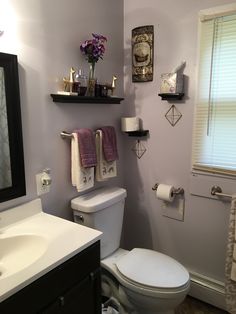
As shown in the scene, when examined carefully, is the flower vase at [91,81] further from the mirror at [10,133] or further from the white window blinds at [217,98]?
the white window blinds at [217,98]

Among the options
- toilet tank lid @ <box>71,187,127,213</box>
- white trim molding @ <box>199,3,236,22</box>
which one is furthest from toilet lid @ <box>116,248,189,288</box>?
white trim molding @ <box>199,3,236,22</box>

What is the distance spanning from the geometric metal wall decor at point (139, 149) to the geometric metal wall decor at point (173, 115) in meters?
0.32

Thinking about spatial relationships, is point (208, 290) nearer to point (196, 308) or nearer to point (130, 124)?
point (196, 308)

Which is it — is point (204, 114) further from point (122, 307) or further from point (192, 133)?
point (122, 307)

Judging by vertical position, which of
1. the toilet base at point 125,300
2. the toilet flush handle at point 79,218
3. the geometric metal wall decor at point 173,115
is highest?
the geometric metal wall decor at point 173,115

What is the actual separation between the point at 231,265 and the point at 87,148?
1195 mm

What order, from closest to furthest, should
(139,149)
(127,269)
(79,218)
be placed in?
(127,269) < (79,218) < (139,149)

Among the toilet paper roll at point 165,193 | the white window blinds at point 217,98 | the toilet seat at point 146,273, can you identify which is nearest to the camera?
the toilet seat at point 146,273

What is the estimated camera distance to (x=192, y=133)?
73.4 inches

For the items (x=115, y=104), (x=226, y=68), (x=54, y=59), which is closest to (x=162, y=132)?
(x=115, y=104)

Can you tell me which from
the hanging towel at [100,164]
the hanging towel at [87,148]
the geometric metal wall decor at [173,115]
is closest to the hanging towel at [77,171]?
the hanging towel at [87,148]

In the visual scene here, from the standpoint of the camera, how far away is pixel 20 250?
130 cm

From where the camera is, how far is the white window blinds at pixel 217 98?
1631mm

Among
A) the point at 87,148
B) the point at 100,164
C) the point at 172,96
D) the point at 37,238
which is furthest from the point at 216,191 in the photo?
the point at 37,238
